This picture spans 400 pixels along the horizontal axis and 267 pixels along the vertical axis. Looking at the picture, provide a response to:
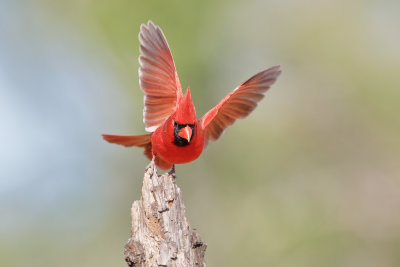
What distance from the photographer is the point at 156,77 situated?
364 centimetres

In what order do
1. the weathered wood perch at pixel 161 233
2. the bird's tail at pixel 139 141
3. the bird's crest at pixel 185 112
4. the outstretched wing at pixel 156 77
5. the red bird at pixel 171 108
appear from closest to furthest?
1. the weathered wood perch at pixel 161 233
2. the bird's crest at pixel 185 112
3. the red bird at pixel 171 108
4. the outstretched wing at pixel 156 77
5. the bird's tail at pixel 139 141

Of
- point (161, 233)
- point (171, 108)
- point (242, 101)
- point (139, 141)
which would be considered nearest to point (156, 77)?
point (171, 108)

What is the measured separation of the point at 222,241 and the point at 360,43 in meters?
3.48

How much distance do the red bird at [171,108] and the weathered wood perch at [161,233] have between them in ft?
1.29

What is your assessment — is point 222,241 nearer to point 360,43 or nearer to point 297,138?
point 297,138

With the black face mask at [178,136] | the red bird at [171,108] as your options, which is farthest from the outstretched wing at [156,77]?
the black face mask at [178,136]

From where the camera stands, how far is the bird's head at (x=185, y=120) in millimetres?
3184

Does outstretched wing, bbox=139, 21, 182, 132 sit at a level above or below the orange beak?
above

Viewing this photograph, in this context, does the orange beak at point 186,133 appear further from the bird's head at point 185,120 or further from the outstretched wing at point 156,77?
the outstretched wing at point 156,77

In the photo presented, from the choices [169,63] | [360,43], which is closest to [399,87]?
[360,43]

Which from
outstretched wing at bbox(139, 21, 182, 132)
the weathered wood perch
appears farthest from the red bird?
the weathered wood perch

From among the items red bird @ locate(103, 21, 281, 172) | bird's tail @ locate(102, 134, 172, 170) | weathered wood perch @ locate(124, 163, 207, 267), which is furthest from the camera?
bird's tail @ locate(102, 134, 172, 170)

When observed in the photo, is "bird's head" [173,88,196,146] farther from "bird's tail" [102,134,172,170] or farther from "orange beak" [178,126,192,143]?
"bird's tail" [102,134,172,170]

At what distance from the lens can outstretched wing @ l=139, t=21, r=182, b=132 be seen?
3547mm
